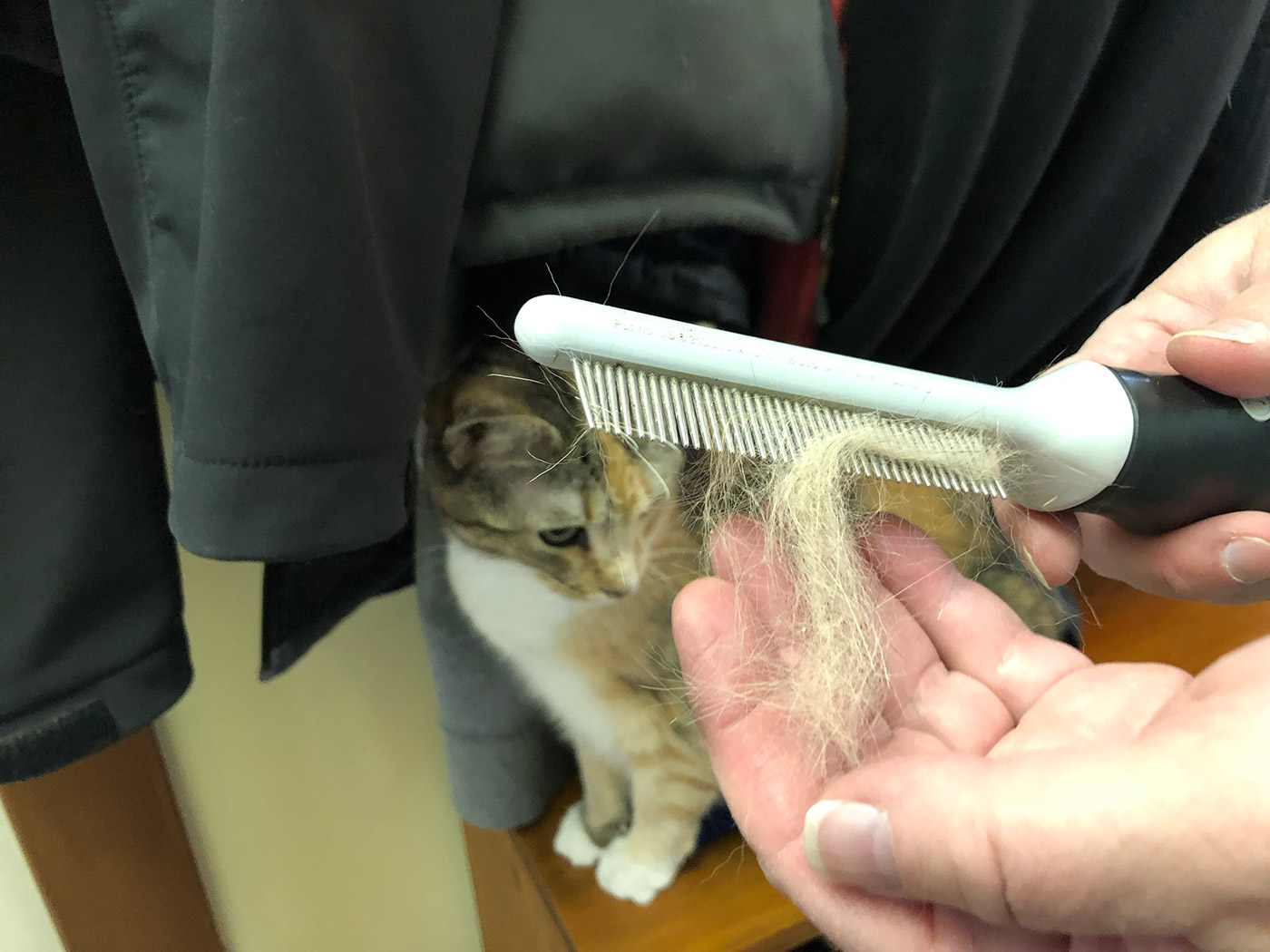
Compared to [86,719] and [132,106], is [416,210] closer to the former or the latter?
[132,106]

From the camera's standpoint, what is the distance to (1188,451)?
0.34 metres

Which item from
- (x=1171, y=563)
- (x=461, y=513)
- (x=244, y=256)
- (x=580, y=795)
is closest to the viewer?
(x=244, y=256)

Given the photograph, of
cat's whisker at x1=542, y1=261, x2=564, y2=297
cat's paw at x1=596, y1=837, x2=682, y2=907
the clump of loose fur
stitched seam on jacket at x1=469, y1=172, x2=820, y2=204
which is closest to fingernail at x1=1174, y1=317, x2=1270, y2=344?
the clump of loose fur

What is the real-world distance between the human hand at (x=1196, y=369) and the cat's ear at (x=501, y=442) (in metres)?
0.31

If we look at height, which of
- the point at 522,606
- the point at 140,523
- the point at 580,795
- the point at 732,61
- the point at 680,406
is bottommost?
the point at 580,795

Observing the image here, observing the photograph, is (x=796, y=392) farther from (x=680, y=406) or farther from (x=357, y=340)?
(x=357, y=340)

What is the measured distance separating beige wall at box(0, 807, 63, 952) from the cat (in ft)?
1.31

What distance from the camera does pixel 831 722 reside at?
36 cm

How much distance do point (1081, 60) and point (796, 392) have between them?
263 mm

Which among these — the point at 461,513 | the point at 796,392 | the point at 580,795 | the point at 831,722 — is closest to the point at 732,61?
the point at 796,392

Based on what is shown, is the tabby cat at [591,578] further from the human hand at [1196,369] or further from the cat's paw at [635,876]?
the human hand at [1196,369]

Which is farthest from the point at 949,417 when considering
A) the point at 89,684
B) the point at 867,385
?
the point at 89,684

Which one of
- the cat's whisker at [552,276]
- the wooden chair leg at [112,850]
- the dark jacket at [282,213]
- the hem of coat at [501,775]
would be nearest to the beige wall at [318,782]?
the wooden chair leg at [112,850]

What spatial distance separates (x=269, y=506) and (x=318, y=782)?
61 cm
